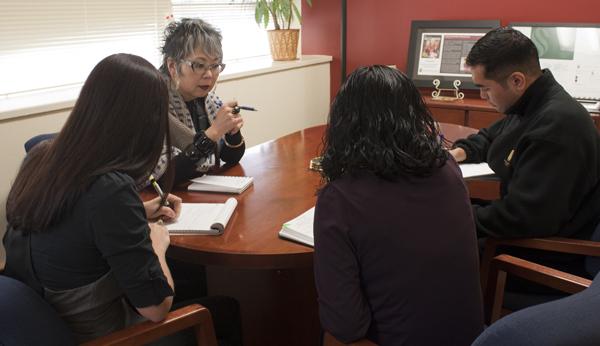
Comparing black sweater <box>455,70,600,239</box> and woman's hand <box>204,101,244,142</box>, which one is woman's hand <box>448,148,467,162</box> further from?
woman's hand <box>204,101,244,142</box>

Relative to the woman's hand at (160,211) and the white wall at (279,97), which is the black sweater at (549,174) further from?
the white wall at (279,97)

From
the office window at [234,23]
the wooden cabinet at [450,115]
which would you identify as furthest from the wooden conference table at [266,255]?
the office window at [234,23]

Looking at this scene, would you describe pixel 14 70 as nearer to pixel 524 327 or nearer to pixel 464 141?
pixel 464 141

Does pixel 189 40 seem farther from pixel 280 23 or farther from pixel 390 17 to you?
pixel 390 17

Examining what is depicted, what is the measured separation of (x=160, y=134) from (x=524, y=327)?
84 centimetres

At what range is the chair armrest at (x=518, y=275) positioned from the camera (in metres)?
1.43

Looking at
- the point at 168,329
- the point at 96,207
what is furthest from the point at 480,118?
the point at 96,207

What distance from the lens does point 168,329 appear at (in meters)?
1.25

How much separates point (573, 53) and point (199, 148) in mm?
2490

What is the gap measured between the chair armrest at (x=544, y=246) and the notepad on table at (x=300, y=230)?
1.83 ft

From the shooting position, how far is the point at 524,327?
79cm

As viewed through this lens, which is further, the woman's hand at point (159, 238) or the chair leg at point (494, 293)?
the chair leg at point (494, 293)

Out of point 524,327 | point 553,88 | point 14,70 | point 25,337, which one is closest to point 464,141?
point 553,88

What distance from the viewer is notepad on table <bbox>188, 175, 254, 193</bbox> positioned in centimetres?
186
